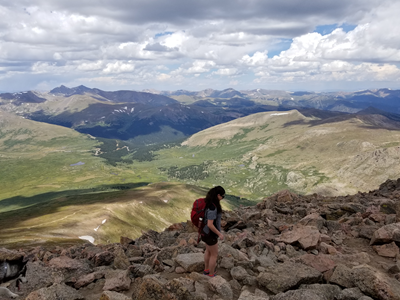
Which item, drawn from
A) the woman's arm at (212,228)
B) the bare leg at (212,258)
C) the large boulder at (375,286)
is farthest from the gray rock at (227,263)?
the large boulder at (375,286)

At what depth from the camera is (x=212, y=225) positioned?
16.1m

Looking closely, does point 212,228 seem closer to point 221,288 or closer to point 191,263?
point 221,288

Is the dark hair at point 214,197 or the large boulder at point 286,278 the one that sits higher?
the dark hair at point 214,197

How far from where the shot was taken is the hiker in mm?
16125

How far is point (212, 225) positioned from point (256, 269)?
4706 mm

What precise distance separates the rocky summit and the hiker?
3.21ft

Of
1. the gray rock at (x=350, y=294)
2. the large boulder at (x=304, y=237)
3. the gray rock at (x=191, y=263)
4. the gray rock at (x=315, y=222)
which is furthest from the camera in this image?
the gray rock at (x=315, y=222)

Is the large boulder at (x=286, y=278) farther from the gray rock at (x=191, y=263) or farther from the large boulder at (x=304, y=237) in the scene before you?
the large boulder at (x=304, y=237)

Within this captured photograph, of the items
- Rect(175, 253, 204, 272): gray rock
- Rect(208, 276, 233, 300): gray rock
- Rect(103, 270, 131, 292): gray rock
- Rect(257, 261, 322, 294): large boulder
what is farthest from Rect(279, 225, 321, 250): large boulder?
Rect(103, 270, 131, 292): gray rock

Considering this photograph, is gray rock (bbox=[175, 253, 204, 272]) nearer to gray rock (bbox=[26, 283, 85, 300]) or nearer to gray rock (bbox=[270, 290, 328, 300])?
gray rock (bbox=[270, 290, 328, 300])

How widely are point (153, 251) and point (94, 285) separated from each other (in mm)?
7329

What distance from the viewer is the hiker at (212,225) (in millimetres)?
16125

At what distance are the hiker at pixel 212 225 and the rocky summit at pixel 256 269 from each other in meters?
0.98

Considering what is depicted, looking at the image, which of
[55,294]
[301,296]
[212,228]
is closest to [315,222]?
[212,228]
